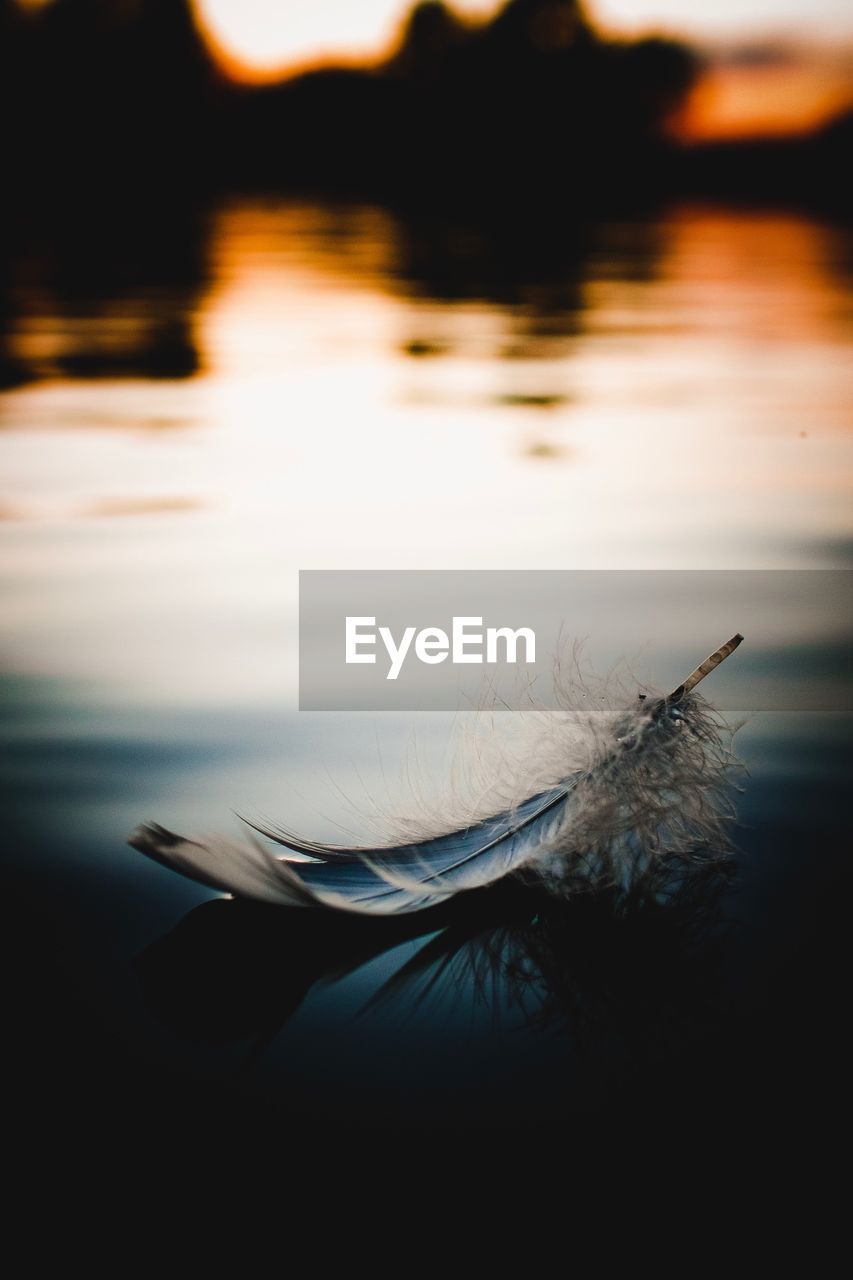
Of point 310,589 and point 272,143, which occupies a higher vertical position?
point 272,143

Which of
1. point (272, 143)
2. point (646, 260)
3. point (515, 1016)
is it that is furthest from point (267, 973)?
point (272, 143)

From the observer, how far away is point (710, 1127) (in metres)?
1.21

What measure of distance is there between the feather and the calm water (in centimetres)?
5

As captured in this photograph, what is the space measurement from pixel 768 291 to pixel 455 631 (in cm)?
541

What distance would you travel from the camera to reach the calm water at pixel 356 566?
51.9 inches

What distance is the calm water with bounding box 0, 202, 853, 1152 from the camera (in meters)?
1.32

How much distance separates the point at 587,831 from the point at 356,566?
5.58ft

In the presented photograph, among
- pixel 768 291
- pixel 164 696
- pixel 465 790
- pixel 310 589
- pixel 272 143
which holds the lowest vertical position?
pixel 465 790

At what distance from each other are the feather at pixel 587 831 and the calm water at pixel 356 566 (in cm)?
5

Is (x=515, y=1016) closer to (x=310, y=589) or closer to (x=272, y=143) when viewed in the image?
(x=310, y=589)

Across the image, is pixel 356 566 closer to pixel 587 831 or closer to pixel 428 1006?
pixel 587 831

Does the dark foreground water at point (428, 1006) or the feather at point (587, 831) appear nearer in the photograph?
the dark foreground water at point (428, 1006)

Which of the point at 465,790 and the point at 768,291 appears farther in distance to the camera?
the point at 768,291

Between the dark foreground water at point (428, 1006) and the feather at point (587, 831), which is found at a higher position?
the feather at point (587, 831)
